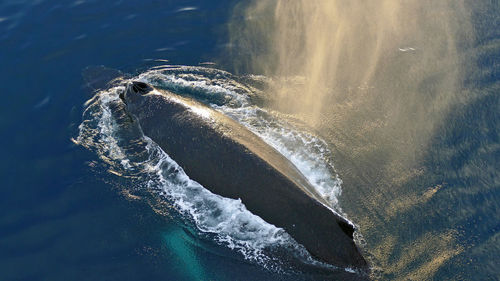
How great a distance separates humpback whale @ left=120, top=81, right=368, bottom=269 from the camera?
8273mm

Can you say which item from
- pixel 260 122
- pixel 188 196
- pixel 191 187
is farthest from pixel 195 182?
pixel 260 122

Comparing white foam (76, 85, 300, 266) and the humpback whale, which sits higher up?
the humpback whale

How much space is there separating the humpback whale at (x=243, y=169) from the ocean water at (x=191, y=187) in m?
0.42

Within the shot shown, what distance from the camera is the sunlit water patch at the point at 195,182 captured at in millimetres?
9375

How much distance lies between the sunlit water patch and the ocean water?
4 cm

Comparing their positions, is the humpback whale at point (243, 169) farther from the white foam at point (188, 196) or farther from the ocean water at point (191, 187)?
the ocean water at point (191, 187)

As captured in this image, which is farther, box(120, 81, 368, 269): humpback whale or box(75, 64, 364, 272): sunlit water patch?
box(75, 64, 364, 272): sunlit water patch

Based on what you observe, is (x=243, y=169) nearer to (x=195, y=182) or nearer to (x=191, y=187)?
(x=195, y=182)

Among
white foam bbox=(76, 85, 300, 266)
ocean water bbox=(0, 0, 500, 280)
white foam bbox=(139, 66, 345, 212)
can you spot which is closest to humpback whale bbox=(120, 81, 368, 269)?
white foam bbox=(76, 85, 300, 266)

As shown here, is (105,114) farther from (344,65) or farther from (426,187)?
(426,187)

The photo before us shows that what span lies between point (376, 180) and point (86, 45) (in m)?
12.2

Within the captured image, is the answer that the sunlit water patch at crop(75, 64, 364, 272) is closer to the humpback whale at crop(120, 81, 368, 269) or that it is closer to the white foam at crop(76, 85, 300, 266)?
the white foam at crop(76, 85, 300, 266)

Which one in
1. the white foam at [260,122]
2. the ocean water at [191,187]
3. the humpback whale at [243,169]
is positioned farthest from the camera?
the white foam at [260,122]

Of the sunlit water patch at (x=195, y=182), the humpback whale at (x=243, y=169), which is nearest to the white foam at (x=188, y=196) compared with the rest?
the sunlit water patch at (x=195, y=182)
